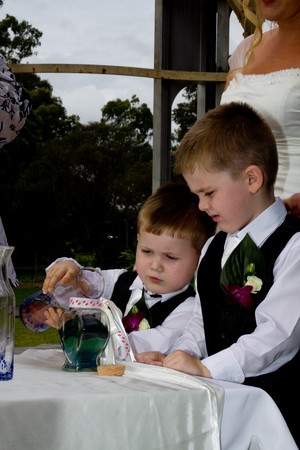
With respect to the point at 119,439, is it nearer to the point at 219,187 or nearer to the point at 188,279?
the point at 219,187

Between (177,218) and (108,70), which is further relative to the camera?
(108,70)

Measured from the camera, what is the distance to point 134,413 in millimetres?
1019

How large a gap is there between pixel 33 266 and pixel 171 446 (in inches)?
606

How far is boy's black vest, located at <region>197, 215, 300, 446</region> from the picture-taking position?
1302 millimetres

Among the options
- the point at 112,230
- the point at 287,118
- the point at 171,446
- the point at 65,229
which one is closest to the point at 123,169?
the point at 112,230

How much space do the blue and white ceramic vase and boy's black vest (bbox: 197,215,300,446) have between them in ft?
1.24

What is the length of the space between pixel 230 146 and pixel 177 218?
0.24m

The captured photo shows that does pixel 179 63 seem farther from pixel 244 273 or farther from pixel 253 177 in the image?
pixel 244 273

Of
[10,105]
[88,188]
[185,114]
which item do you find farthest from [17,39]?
[10,105]

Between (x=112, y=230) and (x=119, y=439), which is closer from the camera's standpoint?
(x=119, y=439)

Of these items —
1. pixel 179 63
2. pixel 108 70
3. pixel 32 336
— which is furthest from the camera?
pixel 32 336

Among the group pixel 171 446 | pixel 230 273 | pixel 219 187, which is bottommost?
pixel 171 446

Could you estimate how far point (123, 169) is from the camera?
1415 cm

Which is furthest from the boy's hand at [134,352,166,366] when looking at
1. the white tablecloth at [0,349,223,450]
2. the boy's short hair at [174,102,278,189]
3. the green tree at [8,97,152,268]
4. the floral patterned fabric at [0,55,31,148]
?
the green tree at [8,97,152,268]
